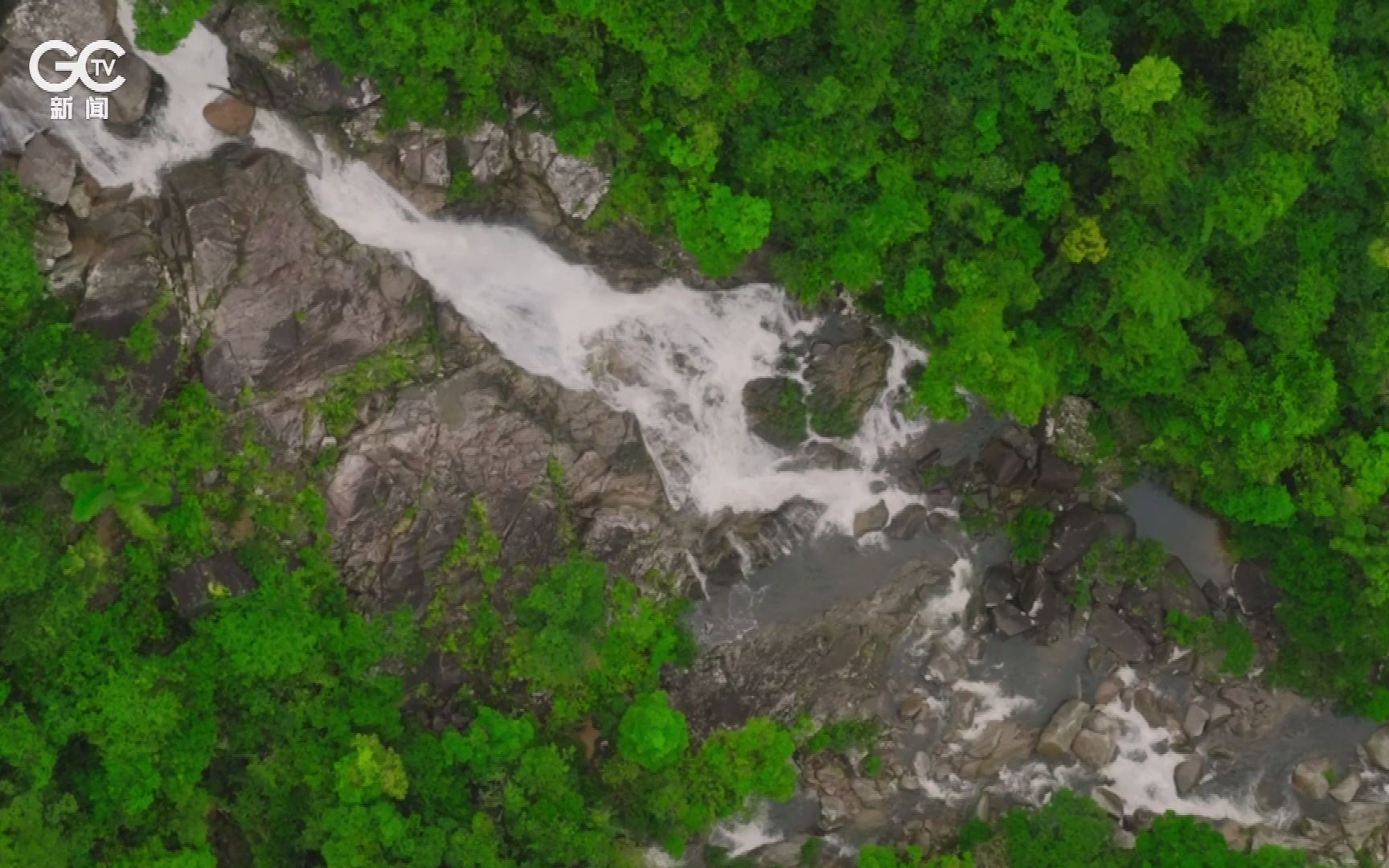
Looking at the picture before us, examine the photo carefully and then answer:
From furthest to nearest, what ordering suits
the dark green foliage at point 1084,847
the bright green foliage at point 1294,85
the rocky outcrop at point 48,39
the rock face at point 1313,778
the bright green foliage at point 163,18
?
1. the rock face at point 1313,778
2. the dark green foliage at point 1084,847
3. the rocky outcrop at point 48,39
4. the bright green foliage at point 163,18
5. the bright green foliage at point 1294,85

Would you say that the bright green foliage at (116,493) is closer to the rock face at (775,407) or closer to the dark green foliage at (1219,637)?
the rock face at (775,407)

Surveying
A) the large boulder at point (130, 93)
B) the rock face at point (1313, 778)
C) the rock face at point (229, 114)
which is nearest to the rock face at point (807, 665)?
the rock face at point (1313, 778)

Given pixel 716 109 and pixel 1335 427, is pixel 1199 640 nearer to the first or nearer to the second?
pixel 1335 427

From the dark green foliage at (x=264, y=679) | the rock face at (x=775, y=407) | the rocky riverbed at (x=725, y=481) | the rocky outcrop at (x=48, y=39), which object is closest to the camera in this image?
the dark green foliage at (x=264, y=679)

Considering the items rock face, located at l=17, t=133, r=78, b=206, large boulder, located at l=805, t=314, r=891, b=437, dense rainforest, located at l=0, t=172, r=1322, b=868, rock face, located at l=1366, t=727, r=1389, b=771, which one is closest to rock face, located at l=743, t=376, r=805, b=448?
large boulder, located at l=805, t=314, r=891, b=437

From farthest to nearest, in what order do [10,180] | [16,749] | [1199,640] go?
[1199,640] < [10,180] < [16,749]

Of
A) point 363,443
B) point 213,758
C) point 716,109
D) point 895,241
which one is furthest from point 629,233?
point 213,758

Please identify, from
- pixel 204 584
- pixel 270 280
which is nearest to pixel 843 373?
pixel 270 280
